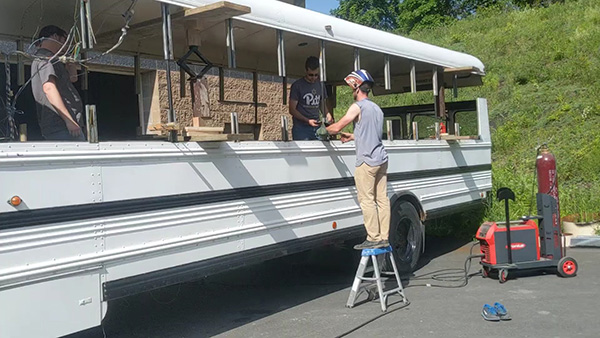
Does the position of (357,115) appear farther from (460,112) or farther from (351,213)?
(460,112)

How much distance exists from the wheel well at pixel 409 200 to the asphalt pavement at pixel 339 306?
2.30ft

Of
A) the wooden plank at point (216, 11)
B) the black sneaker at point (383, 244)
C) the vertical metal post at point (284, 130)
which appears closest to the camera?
the wooden plank at point (216, 11)

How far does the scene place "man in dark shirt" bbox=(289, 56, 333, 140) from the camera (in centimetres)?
633

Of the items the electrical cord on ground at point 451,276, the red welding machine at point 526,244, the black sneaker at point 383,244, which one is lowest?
the electrical cord on ground at point 451,276

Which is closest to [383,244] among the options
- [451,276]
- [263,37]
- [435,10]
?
[451,276]

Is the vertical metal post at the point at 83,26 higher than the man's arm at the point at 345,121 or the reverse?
higher

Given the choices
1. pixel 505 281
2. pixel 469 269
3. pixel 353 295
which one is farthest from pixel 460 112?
pixel 353 295

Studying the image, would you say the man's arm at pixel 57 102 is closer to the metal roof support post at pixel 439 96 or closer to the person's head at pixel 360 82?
the person's head at pixel 360 82

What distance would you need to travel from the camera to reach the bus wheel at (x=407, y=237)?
6.58 meters

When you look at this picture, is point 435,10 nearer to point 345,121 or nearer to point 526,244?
point 526,244

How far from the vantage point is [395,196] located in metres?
6.39

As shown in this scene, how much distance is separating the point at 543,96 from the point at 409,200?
928cm

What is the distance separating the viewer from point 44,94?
4105mm

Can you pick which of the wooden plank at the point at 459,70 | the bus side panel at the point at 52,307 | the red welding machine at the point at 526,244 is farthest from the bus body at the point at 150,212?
the wooden plank at the point at 459,70
